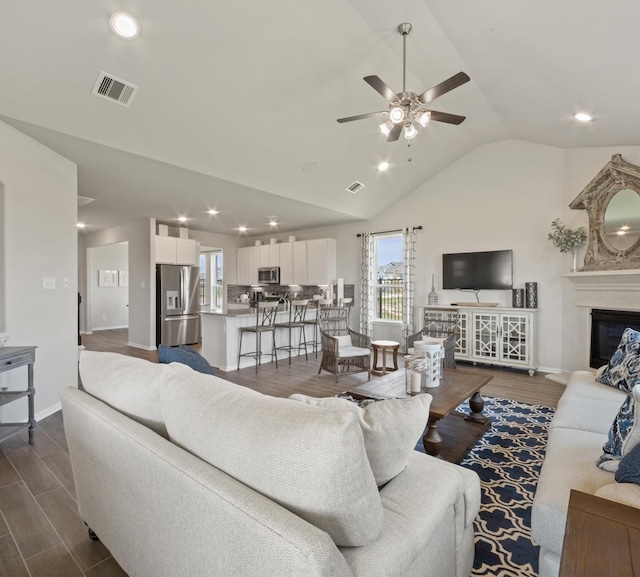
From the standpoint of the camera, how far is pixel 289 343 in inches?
239

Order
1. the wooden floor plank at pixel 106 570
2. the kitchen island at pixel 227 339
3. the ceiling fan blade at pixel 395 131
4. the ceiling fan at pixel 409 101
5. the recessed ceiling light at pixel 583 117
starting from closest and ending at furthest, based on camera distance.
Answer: the wooden floor plank at pixel 106 570, the ceiling fan at pixel 409 101, the ceiling fan blade at pixel 395 131, the recessed ceiling light at pixel 583 117, the kitchen island at pixel 227 339

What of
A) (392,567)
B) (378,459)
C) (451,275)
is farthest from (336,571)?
(451,275)

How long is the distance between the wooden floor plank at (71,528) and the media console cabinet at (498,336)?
433 cm

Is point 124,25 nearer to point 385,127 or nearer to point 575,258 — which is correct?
point 385,127

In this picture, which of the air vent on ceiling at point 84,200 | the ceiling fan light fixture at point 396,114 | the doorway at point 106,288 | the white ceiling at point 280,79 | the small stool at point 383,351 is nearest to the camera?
the white ceiling at point 280,79

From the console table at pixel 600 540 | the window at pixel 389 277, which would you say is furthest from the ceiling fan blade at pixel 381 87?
the window at pixel 389 277

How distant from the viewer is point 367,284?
7.27 metres

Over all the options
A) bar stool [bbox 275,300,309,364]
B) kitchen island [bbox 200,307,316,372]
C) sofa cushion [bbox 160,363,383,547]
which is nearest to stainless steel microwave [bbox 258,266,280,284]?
bar stool [bbox 275,300,309,364]

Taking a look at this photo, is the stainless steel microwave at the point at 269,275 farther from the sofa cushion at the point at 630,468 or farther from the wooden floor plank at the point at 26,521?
the sofa cushion at the point at 630,468

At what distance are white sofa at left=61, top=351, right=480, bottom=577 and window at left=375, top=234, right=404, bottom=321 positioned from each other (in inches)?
225

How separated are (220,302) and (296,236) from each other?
9.62ft

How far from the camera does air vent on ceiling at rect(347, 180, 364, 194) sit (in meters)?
5.92

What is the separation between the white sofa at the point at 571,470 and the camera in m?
1.37

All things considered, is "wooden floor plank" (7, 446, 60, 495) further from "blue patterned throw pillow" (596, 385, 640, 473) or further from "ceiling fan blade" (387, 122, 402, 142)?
"ceiling fan blade" (387, 122, 402, 142)
